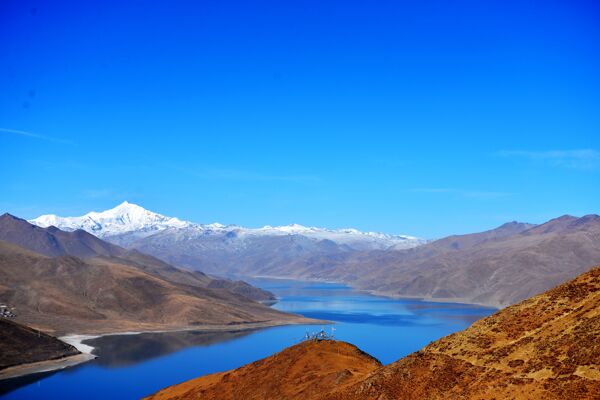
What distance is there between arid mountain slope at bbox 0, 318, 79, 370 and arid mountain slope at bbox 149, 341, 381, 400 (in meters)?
89.9

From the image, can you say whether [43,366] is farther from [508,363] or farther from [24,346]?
[508,363]

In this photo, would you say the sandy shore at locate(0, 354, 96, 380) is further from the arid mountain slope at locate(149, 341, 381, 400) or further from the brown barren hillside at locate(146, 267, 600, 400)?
the brown barren hillside at locate(146, 267, 600, 400)

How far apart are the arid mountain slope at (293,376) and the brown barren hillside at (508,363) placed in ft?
0.74

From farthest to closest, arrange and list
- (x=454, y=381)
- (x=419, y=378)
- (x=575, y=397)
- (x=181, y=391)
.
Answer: (x=181, y=391) < (x=419, y=378) < (x=454, y=381) < (x=575, y=397)

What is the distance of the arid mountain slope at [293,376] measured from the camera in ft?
178

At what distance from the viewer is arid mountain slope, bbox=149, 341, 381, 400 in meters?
54.3

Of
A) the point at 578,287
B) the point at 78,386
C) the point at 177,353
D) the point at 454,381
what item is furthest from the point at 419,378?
the point at 177,353

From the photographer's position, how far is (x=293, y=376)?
5922 centimetres

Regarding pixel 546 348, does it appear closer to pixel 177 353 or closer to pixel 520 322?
pixel 520 322

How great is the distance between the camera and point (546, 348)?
121 ft

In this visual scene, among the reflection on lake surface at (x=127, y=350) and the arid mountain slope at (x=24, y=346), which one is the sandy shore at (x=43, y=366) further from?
the reflection on lake surface at (x=127, y=350)

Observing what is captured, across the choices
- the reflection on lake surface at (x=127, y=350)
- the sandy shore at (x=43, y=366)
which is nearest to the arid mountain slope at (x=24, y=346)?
the sandy shore at (x=43, y=366)

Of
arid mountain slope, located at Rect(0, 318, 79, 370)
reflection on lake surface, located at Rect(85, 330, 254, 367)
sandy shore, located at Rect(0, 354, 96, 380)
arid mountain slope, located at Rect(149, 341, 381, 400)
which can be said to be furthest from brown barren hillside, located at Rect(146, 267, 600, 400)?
reflection on lake surface, located at Rect(85, 330, 254, 367)

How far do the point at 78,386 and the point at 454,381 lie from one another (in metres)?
113
